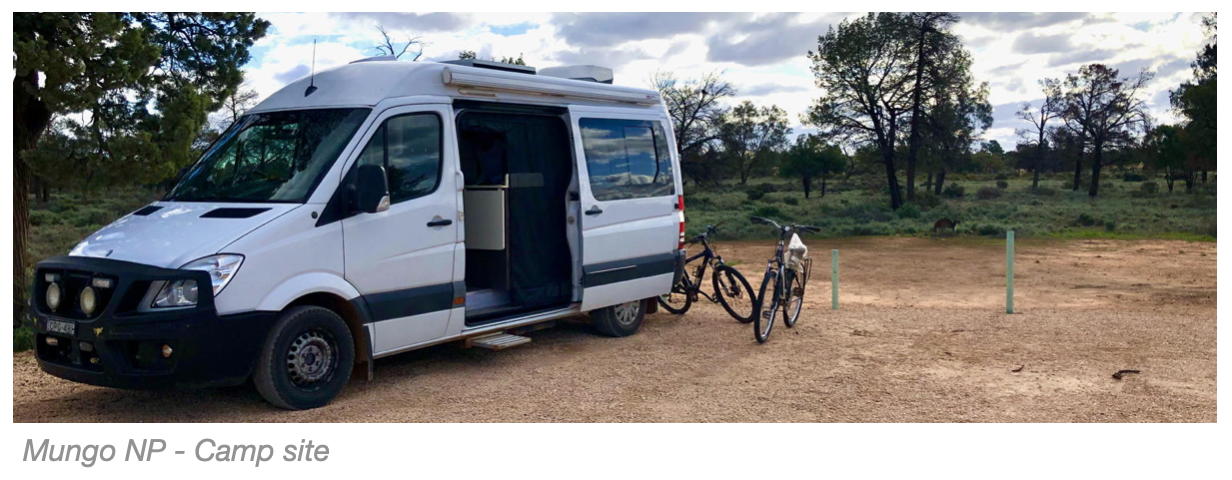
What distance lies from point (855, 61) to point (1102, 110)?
59.4 feet

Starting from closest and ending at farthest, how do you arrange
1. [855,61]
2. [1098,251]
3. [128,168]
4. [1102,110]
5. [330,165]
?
[330,165] < [128,168] < [1098,251] < [855,61] < [1102,110]

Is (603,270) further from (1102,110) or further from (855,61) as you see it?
(1102,110)

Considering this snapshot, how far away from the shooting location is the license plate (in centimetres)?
Answer: 638

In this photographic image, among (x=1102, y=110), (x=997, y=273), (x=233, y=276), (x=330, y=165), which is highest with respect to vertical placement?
(x=1102, y=110)

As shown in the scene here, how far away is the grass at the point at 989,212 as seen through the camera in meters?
30.6

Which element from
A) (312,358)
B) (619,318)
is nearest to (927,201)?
(619,318)

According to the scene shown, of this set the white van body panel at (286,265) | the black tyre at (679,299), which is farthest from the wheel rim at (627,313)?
the white van body panel at (286,265)

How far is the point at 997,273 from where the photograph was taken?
61.9 ft

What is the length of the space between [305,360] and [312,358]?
0.06m

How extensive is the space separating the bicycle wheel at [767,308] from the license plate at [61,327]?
568 centimetres

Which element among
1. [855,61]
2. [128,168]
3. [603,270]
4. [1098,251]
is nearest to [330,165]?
[603,270]

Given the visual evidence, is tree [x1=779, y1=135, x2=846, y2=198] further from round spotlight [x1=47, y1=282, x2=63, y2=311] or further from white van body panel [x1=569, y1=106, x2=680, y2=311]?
round spotlight [x1=47, y1=282, x2=63, y2=311]

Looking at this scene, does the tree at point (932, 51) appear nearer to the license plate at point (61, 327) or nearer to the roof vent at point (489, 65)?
the roof vent at point (489, 65)

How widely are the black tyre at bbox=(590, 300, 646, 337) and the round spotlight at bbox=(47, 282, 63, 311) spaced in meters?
4.67
